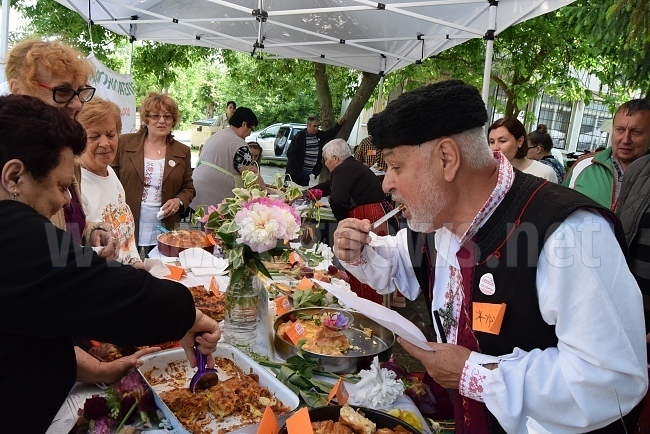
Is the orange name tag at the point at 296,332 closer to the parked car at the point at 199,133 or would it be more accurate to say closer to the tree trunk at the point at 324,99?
Result: the tree trunk at the point at 324,99

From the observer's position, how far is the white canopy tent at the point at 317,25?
16.7ft

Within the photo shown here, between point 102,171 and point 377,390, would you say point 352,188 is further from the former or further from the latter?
point 377,390

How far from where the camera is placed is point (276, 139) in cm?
1780

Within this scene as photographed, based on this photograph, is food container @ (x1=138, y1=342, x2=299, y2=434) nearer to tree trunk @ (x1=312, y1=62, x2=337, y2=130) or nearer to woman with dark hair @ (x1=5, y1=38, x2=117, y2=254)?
woman with dark hair @ (x1=5, y1=38, x2=117, y2=254)

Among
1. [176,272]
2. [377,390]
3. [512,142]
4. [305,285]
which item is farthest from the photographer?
[512,142]

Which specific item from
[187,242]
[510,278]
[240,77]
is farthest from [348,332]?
[240,77]

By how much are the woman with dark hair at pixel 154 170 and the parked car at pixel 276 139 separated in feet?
43.3

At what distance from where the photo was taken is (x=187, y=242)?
3.05 metres

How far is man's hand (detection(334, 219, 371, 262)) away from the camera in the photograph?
1.73 metres

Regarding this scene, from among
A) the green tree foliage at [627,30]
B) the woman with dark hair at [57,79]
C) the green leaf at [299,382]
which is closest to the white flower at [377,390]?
the green leaf at [299,382]

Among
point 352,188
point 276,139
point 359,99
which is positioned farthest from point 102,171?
point 276,139

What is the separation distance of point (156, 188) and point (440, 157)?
293cm

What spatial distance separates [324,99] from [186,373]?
29.8 ft

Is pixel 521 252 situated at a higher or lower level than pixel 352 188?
higher
